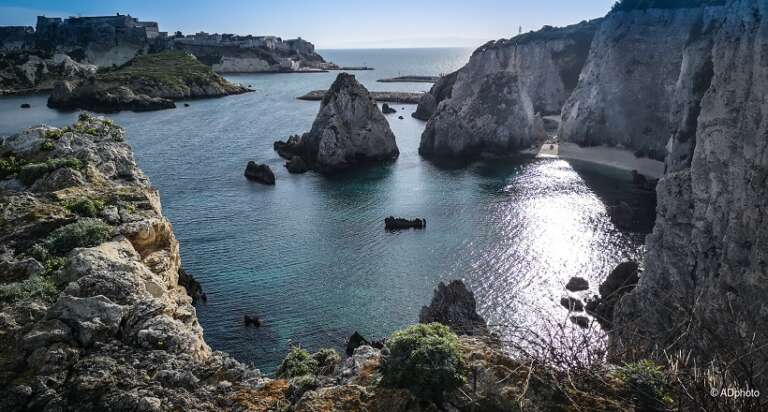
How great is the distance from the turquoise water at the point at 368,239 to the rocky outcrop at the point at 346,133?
15.2 feet

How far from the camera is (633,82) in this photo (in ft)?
297

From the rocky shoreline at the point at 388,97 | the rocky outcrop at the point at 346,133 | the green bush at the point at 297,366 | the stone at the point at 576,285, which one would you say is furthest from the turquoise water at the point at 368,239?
the rocky shoreline at the point at 388,97

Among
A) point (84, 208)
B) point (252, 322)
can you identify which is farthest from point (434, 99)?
point (84, 208)

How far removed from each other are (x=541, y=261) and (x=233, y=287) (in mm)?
26738

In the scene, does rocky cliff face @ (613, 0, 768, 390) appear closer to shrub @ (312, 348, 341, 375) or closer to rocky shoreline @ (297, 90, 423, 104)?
shrub @ (312, 348, 341, 375)

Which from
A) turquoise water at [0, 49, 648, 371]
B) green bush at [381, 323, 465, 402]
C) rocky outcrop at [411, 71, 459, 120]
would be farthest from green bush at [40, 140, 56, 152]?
rocky outcrop at [411, 71, 459, 120]

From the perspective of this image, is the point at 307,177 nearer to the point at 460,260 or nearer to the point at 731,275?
the point at 460,260

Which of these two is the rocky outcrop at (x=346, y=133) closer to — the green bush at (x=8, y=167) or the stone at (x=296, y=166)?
the stone at (x=296, y=166)

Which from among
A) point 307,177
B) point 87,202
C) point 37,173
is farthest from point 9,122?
point 87,202

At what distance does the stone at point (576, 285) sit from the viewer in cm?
4294

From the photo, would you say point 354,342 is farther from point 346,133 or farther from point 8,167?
point 346,133

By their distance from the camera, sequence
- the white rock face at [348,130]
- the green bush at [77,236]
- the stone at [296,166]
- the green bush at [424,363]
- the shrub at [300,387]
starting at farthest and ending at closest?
1. the white rock face at [348,130]
2. the stone at [296,166]
3. the green bush at [77,236]
4. the shrub at [300,387]
5. the green bush at [424,363]

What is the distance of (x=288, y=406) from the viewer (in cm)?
1393

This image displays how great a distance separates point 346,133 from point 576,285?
53.7 metres
